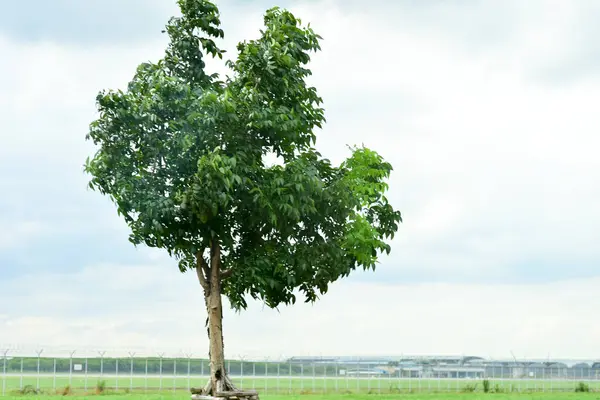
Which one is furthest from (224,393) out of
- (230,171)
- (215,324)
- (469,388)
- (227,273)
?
(469,388)

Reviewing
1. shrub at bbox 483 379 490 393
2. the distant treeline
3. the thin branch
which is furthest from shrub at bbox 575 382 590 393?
the thin branch

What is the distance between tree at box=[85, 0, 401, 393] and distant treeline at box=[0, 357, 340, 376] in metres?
28.7

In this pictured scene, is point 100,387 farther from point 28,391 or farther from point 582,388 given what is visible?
point 582,388

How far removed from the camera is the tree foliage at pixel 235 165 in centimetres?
2034

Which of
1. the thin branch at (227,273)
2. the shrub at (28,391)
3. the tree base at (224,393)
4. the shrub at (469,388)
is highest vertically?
the thin branch at (227,273)

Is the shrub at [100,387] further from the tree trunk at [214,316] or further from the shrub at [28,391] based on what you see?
the tree trunk at [214,316]

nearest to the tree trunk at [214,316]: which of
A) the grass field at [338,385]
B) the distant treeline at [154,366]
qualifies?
the grass field at [338,385]

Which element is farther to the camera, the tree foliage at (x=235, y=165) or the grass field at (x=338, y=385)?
the grass field at (x=338, y=385)

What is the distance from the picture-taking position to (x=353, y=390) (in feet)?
177

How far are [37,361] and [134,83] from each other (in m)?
31.6

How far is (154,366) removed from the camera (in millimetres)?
52094

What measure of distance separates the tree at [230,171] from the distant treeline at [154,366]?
2867 cm

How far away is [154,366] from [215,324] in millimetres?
32036

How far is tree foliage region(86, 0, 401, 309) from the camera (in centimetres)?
2034
